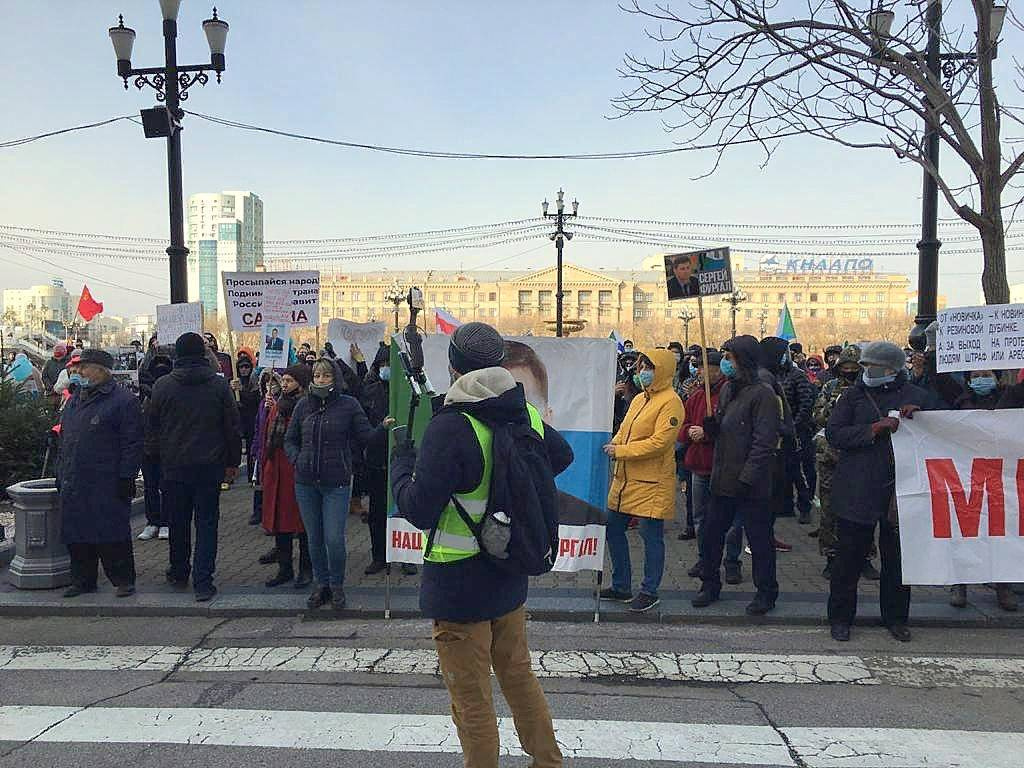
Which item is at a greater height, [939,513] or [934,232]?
[934,232]

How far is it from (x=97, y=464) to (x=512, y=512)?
4.34 meters

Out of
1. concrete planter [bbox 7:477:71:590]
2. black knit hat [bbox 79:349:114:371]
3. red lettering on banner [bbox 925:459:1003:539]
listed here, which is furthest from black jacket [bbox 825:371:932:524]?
concrete planter [bbox 7:477:71:590]

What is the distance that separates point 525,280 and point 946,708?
103739 millimetres

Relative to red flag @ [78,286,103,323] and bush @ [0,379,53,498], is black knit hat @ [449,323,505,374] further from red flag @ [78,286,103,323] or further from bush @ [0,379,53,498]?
red flag @ [78,286,103,323]

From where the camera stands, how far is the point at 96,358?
240 inches

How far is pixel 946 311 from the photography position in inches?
234

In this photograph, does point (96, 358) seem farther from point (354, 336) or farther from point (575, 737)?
point (354, 336)

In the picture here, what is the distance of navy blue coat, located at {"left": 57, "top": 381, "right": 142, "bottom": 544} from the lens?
5.97 metres

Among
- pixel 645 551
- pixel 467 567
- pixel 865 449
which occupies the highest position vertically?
pixel 865 449

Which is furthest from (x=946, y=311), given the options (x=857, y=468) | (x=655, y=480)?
(x=655, y=480)

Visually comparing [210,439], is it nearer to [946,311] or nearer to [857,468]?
[857,468]

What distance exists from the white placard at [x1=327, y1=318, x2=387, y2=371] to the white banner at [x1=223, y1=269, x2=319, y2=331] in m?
1.43

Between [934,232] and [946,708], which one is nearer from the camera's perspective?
[946,708]

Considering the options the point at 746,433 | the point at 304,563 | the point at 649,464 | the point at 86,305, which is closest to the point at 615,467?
the point at 649,464
